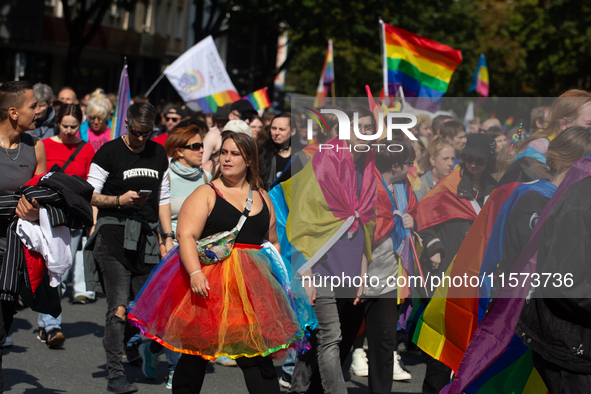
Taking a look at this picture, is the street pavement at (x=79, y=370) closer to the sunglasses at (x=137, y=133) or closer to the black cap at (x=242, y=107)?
the sunglasses at (x=137, y=133)

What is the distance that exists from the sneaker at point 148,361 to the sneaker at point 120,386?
39 centimetres

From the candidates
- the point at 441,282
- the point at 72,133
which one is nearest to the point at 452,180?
the point at 441,282

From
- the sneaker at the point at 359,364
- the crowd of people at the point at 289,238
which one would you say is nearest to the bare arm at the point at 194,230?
the crowd of people at the point at 289,238

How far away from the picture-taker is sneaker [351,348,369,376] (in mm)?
6406

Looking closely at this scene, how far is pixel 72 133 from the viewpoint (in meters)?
6.91

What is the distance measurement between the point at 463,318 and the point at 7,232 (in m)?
2.75

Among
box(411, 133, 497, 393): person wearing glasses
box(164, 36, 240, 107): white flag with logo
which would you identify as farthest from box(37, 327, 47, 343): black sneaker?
box(164, 36, 240, 107): white flag with logo

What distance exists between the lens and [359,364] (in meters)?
6.43

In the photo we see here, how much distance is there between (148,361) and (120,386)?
0.46m

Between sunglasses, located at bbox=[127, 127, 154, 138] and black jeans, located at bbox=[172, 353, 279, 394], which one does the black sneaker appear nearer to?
sunglasses, located at bbox=[127, 127, 154, 138]

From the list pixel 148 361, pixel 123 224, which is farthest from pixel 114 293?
pixel 148 361

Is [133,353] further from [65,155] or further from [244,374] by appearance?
[244,374]

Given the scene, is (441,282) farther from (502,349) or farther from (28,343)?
(28,343)

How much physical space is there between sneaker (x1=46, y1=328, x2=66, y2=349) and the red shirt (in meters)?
1.36
